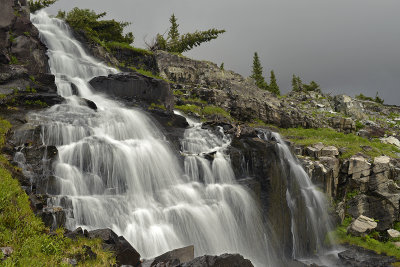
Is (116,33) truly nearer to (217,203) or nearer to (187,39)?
(187,39)

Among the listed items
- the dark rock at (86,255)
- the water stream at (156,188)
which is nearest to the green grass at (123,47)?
the water stream at (156,188)

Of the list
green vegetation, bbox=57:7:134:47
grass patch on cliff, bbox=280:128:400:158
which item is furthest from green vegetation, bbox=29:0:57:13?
grass patch on cliff, bbox=280:128:400:158

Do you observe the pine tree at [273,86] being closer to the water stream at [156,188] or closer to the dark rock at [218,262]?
the water stream at [156,188]

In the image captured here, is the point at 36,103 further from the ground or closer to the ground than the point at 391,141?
further from the ground

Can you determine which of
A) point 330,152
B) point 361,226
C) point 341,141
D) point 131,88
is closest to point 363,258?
point 361,226

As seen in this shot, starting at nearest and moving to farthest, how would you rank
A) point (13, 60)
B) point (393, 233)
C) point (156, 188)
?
point (156, 188), point (393, 233), point (13, 60)

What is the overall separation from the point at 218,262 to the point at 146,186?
760cm

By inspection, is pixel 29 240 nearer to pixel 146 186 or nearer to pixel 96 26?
pixel 146 186

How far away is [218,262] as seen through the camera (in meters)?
8.59

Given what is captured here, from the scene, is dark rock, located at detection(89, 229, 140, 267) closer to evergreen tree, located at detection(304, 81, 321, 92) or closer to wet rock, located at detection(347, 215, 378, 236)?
wet rock, located at detection(347, 215, 378, 236)

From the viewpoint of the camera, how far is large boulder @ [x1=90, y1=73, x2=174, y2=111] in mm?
25656

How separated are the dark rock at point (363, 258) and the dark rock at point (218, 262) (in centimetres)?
1246

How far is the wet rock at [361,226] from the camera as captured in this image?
835 inches

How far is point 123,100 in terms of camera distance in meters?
25.1
